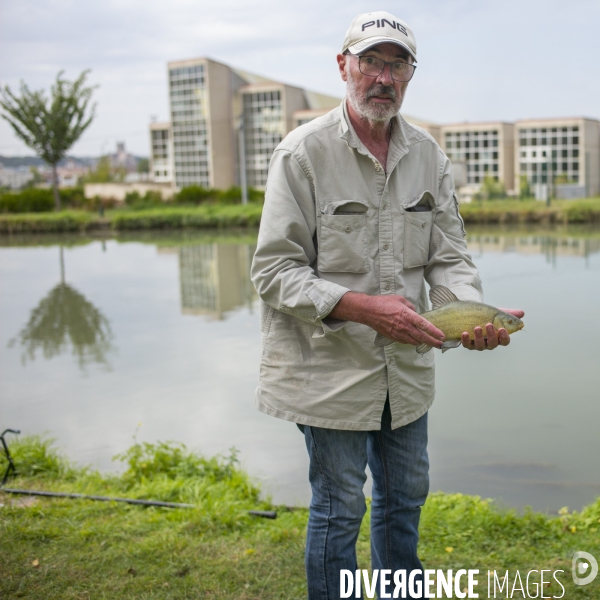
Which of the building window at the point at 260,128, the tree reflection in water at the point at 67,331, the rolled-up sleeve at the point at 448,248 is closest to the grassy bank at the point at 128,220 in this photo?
the tree reflection in water at the point at 67,331

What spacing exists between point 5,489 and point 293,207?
239 centimetres

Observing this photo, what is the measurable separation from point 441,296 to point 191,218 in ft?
92.9

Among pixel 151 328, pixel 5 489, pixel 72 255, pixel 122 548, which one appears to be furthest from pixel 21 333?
pixel 72 255

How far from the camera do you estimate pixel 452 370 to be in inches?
264

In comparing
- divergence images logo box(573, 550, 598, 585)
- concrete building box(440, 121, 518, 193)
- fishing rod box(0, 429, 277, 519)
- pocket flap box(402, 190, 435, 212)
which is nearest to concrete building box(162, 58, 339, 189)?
concrete building box(440, 121, 518, 193)

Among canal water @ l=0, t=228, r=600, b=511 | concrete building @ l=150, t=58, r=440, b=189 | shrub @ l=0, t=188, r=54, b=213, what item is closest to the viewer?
canal water @ l=0, t=228, r=600, b=511

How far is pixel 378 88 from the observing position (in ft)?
6.63

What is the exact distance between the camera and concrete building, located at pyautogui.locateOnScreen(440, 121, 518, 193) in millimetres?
46594

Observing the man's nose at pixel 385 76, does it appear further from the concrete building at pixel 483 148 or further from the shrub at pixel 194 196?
the concrete building at pixel 483 148

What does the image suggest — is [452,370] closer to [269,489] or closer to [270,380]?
[269,489]

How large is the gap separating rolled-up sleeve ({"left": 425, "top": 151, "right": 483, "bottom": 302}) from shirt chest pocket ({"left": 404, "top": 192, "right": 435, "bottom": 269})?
0.14ft

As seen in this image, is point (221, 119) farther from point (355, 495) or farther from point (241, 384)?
point (355, 495)

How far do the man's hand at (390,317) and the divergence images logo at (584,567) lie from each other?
1.14 meters

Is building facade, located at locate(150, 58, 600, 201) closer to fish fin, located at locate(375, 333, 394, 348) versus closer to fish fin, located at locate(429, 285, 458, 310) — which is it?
fish fin, located at locate(429, 285, 458, 310)
